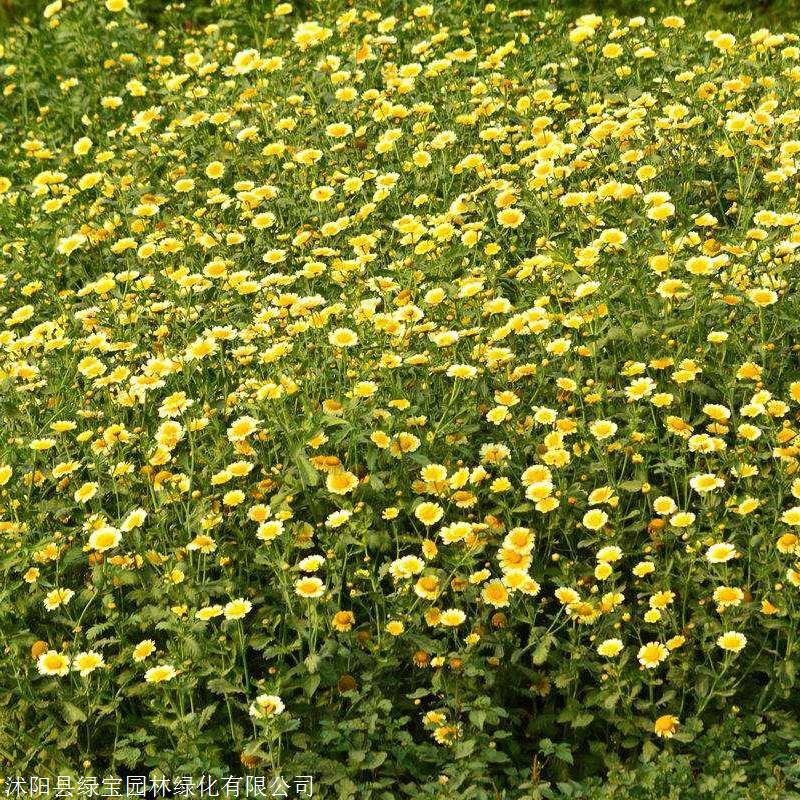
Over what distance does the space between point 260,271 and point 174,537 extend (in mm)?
1297

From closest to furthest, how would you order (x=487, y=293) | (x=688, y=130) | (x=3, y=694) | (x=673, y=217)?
1. (x=3, y=694)
2. (x=487, y=293)
3. (x=673, y=217)
4. (x=688, y=130)

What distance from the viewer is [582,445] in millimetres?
3367

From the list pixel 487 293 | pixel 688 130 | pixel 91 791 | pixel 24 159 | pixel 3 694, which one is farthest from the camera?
pixel 24 159

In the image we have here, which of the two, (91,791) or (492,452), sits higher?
(492,452)

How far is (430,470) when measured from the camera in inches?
129

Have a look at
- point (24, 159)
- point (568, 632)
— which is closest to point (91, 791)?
point (568, 632)

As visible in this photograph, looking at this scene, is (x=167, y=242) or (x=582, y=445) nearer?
(x=582, y=445)

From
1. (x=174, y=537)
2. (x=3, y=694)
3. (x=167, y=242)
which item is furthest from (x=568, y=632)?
(x=167, y=242)

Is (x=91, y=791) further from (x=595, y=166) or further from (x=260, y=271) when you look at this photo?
(x=595, y=166)

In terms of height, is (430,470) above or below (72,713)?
above

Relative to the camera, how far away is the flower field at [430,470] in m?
3.01

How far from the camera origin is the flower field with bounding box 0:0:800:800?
9.86ft

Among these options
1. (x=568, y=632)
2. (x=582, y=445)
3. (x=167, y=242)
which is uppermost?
(x=167, y=242)

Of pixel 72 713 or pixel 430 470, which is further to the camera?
pixel 430 470
